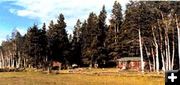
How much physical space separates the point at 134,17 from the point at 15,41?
8584 centimetres

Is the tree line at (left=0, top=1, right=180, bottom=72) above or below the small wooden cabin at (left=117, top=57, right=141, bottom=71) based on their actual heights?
above

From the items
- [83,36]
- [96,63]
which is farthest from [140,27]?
[83,36]

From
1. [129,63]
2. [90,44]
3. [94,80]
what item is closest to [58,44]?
[90,44]

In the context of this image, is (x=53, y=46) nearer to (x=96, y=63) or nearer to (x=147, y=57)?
(x=96, y=63)

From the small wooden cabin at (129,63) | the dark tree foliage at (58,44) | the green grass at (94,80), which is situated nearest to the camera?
the green grass at (94,80)

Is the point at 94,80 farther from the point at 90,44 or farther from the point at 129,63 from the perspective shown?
the point at 90,44

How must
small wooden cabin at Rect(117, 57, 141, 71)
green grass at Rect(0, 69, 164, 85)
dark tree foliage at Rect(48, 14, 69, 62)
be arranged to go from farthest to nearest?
dark tree foliage at Rect(48, 14, 69, 62) → small wooden cabin at Rect(117, 57, 141, 71) → green grass at Rect(0, 69, 164, 85)

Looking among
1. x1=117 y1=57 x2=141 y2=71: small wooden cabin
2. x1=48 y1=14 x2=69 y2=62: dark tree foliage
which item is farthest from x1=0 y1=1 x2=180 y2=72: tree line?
x1=117 y1=57 x2=141 y2=71: small wooden cabin

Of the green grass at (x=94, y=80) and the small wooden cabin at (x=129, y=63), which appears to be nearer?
the green grass at (x=94, y=80)

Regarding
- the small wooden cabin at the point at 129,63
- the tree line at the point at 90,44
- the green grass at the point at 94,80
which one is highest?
the tree line at the point at 90,44

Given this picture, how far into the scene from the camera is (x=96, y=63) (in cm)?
11219

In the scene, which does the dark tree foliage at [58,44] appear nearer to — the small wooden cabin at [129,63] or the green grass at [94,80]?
the small wooden cabin at [129,63]

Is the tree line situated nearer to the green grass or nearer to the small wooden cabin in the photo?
the small wooden cabin

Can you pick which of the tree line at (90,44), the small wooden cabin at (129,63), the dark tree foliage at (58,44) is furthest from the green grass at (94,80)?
the dark tree foliage at (58,44)
